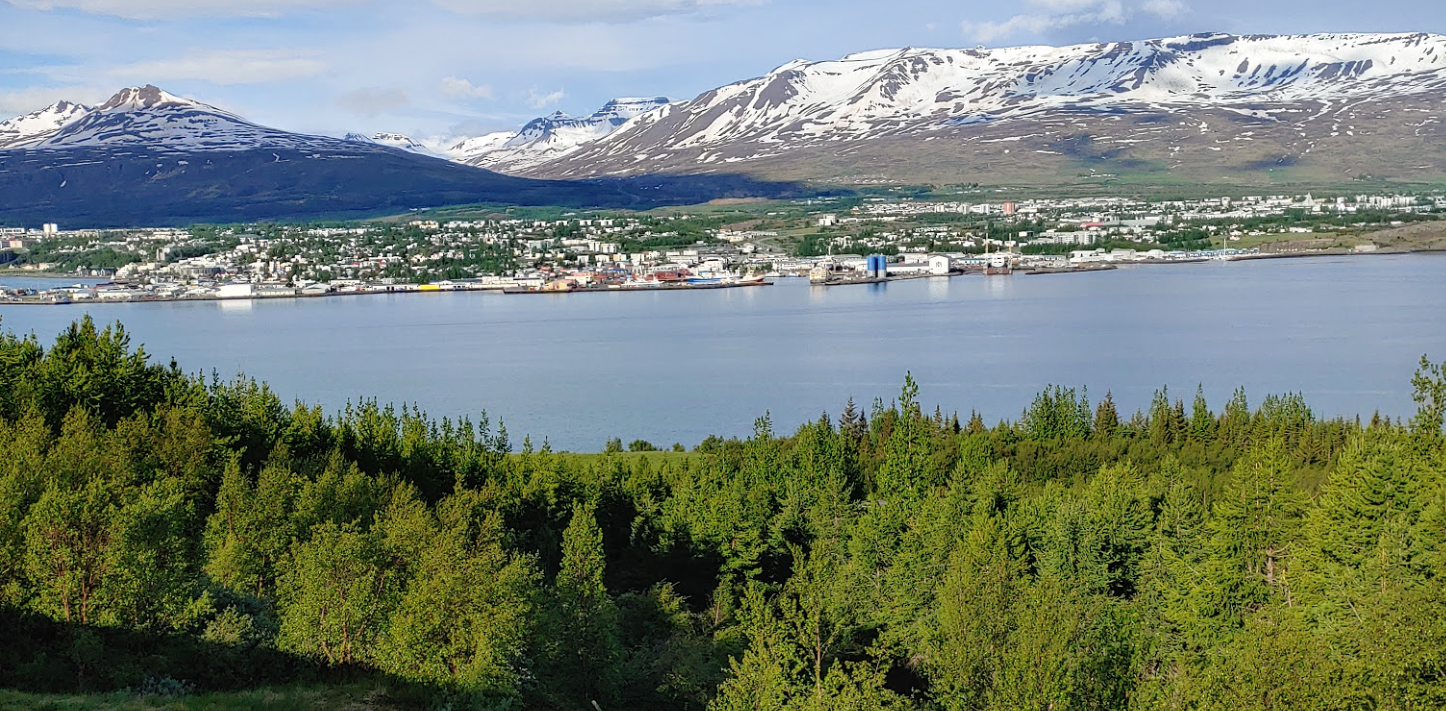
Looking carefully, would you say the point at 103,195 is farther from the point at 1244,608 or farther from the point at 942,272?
the point at 1244,608

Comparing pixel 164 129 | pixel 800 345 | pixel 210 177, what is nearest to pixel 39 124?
pixel 164 129

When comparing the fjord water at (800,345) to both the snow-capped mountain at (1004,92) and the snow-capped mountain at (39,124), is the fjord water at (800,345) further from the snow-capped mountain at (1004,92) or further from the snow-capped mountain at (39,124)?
the snow-capped mountain at (39,124)

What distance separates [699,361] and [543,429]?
5807mm

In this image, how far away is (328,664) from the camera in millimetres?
5496

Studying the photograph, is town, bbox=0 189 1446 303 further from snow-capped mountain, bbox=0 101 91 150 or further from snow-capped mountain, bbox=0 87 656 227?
snow-capped mountain, bbox=0 101 91 150

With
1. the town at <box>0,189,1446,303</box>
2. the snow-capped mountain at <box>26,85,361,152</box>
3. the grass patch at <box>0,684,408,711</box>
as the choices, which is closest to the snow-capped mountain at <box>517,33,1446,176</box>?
the snow-capped mountain at <box>26,85,361,152</box>

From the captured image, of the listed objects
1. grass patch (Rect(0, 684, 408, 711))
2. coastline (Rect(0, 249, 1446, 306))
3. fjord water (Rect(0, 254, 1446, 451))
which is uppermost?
grass patch (Rect(0, 684, 408, 711))

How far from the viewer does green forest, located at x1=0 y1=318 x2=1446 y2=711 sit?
5.19m

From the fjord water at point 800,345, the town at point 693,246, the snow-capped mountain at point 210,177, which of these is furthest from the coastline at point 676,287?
the snow-capped mountain at point 210,177

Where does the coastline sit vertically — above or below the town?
below

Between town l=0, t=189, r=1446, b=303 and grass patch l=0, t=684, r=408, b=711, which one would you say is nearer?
grass patch l=0, t=684, r=408, b=711

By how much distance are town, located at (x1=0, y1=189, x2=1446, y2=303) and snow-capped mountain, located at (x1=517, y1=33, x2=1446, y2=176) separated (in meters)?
27.9

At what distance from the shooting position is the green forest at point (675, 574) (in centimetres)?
519

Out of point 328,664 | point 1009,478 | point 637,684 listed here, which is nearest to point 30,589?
point 328,664
